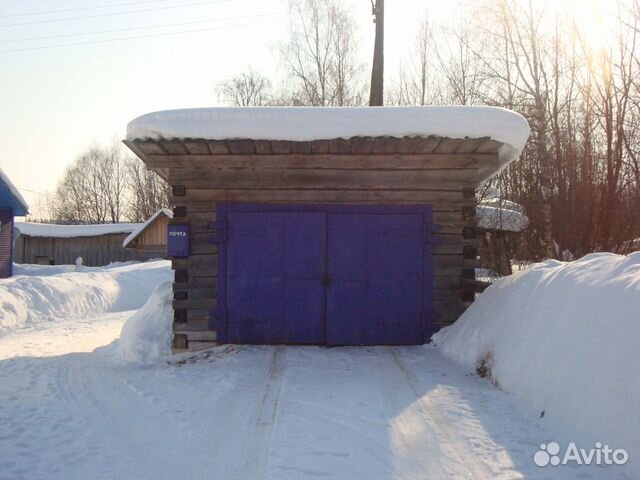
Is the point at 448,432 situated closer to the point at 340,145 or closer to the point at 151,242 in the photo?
the point at 340,145

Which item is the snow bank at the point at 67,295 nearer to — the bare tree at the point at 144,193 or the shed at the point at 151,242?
the shed at the point at 151,242

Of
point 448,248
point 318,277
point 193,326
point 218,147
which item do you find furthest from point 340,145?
point 193,326

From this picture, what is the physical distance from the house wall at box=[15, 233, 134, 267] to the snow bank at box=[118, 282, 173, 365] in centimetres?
2900

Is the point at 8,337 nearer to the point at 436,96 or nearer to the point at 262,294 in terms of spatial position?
the point at 262,294

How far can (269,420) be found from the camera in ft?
15.2

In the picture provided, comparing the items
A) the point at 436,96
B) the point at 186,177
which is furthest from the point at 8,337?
the point at 436,96

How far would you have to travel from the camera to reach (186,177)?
7.49 m

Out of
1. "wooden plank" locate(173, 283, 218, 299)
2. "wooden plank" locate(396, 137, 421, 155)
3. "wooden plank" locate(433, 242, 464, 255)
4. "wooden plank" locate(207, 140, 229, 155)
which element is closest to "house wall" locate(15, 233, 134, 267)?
"wooden plank" locate(173, 283, 218, 299)

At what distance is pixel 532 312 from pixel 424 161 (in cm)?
288

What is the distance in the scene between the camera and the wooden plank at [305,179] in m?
7.50

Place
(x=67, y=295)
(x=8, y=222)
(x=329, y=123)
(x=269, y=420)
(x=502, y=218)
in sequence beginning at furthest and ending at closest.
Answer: (x=8, y=222) < (x=67, y=295) < (x=502, y=218) < (x=329, y=123) < (x=269, y=420)

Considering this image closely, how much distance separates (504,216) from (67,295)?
511 inches

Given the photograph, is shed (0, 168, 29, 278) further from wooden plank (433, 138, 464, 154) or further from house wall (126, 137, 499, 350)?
wooden plank (433, 138, 464, 154)

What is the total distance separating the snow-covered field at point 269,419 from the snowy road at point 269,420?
0.05 ft
